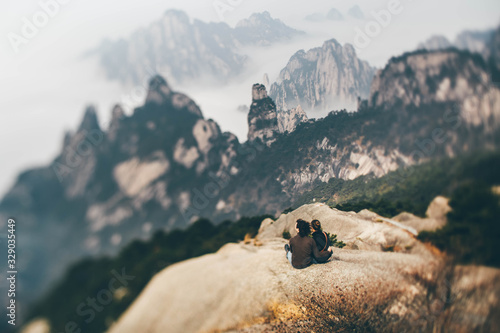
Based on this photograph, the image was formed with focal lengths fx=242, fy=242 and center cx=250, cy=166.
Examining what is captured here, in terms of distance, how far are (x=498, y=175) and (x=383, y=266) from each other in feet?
14.9

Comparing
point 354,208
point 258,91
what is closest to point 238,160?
point 258,91

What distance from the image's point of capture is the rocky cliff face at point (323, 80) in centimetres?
1257

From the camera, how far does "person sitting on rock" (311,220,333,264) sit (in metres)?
9.09

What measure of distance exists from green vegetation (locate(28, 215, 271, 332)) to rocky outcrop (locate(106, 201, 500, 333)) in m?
0.44

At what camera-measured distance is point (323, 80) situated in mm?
13977

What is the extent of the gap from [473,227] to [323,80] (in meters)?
10.2

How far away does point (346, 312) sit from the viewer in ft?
27.7

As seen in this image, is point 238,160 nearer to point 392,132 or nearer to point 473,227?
point 392,132

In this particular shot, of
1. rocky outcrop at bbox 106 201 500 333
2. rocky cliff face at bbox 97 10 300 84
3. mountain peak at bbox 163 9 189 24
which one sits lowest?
rocky outcrop at bbox 106 201 500 333

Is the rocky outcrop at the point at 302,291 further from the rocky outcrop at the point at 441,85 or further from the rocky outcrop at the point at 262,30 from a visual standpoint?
the rocky outcrop at the point at 262,30

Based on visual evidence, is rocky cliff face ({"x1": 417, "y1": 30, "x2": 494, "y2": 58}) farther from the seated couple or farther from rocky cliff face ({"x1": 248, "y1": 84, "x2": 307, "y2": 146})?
the seated couple

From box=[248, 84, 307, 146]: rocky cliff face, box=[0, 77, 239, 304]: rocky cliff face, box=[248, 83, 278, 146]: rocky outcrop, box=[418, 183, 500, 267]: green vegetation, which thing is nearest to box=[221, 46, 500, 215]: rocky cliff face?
box=[248, 84, 307, 146]: rocky cliff face

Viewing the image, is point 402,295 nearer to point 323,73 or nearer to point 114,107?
point 323,73

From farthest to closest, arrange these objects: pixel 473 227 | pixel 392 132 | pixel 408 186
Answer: pixel 392 132, pixel 408 186, pixel 473 227
